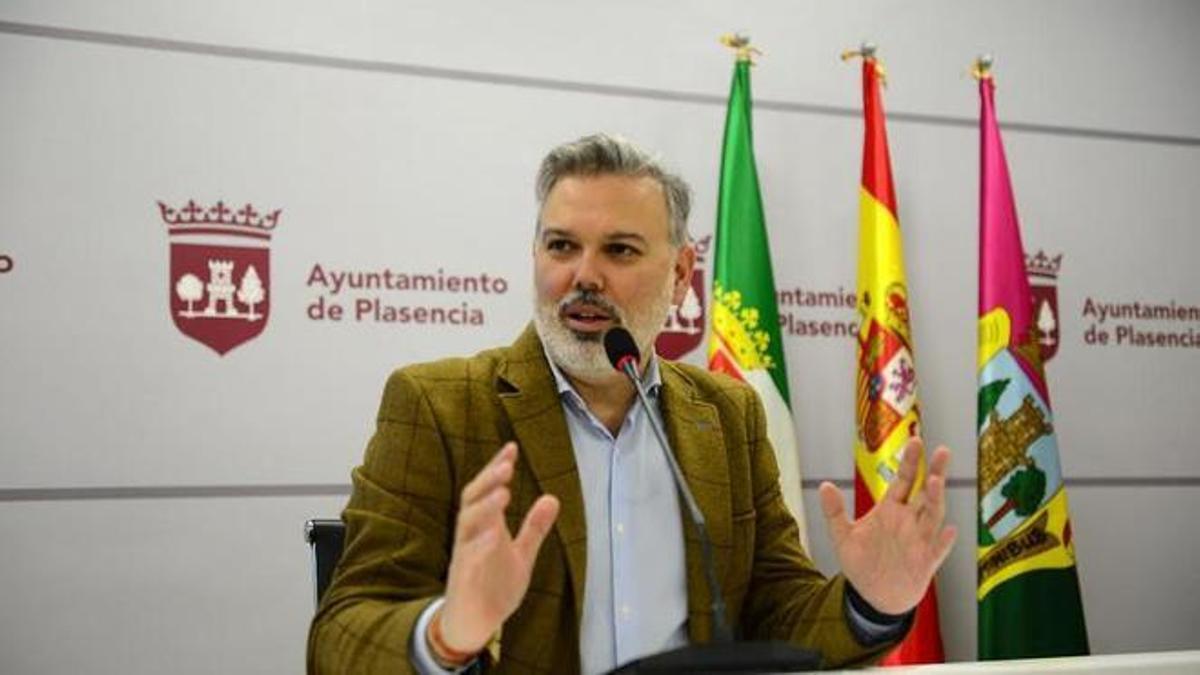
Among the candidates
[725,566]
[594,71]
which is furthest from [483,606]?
[594,71]

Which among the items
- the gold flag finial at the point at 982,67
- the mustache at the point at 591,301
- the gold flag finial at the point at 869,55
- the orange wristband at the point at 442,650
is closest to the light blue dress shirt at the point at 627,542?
the mustache at the point at 591,301

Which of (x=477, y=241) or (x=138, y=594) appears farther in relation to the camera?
(x=477, y=241)

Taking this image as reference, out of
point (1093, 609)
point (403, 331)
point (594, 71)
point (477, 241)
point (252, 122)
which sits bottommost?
point (1093, 609)

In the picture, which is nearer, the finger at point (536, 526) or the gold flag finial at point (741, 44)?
the finger at point (536, 526)

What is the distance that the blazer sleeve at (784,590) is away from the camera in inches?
68.7

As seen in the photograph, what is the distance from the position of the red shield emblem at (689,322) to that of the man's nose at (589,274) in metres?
1.56

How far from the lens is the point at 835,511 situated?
155 cm

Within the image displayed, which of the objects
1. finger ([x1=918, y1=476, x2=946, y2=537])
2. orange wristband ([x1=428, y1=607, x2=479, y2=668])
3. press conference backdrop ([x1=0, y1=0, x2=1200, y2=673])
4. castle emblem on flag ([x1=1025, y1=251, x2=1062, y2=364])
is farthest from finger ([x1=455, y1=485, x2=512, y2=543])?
castle emblem on flag ([x1=1025, y1=251, x2=1062, y2=364])

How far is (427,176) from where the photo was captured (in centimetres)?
335

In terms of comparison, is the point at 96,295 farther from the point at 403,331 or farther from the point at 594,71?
the point at 594,71

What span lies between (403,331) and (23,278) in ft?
3.22

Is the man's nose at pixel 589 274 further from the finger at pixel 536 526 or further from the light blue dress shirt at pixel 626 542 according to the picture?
the finger at pixel 536 526

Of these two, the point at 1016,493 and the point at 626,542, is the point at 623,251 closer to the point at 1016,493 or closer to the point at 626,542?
the point at 626,542

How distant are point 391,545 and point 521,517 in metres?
0.23
